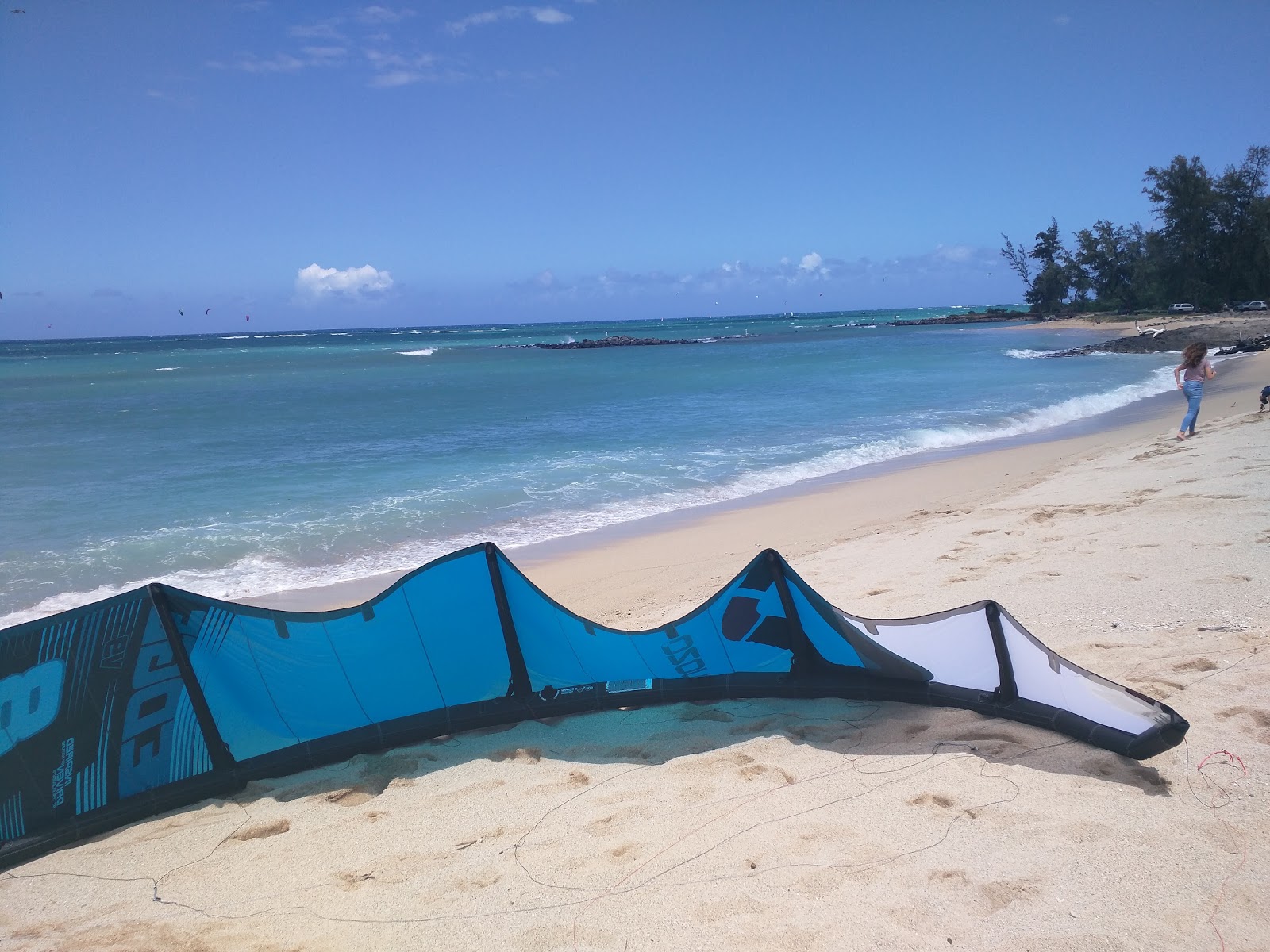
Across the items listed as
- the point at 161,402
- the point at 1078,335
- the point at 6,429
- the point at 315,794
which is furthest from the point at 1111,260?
the point at 315,794

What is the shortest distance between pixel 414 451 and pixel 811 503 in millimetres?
9535

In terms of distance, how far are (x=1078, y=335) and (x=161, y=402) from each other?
53.4m

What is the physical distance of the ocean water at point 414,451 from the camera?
1034 cm

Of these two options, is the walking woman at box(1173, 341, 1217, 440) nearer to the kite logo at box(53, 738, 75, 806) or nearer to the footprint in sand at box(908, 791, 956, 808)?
the footprint in sand at box(908, 791, 956, 808)

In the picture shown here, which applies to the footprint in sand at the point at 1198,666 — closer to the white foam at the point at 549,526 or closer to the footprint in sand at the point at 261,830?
the footprint in sand at the point at 261,830

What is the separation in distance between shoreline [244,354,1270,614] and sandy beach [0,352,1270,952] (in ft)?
9.46

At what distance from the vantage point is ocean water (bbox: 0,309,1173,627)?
407 inches

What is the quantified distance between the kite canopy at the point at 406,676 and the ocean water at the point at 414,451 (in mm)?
5265

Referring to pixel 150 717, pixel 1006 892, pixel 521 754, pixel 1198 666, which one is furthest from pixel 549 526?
pixel 1006 892

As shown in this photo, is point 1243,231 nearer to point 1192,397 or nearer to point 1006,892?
point 1192,397

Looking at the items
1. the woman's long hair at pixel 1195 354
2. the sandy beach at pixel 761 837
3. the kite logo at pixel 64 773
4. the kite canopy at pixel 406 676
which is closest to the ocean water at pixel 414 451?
the woman's long hair at pixel 1195 354

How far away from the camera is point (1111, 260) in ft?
236

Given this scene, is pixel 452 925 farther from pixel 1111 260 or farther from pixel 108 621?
pixel 1111 260

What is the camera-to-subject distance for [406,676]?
175 inches
